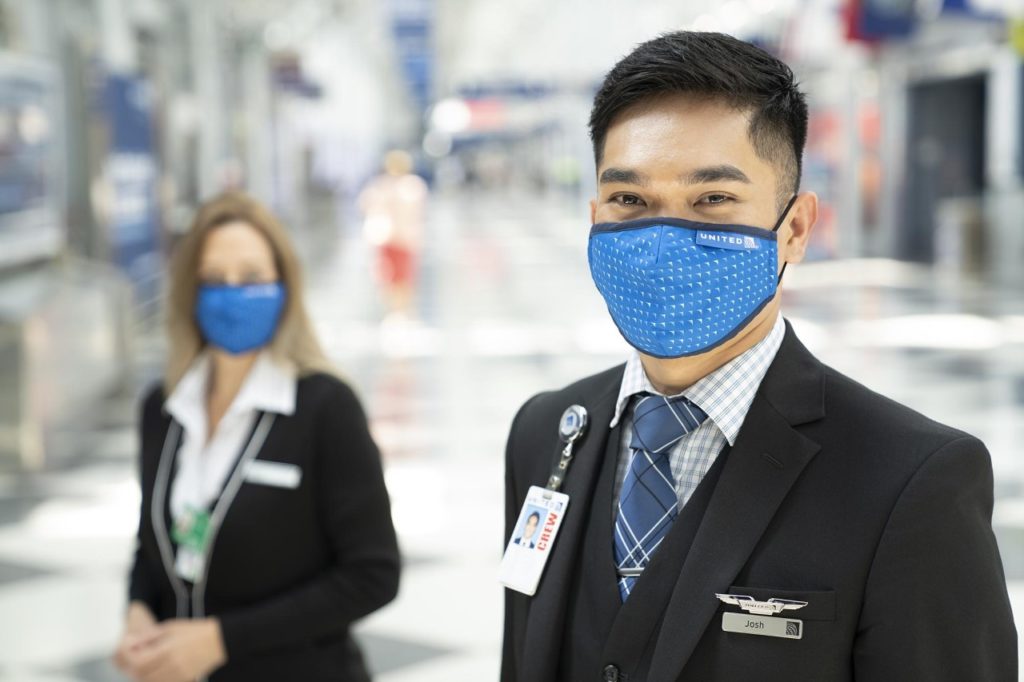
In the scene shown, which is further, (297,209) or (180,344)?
(297,209)

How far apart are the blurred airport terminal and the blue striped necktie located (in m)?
0.52

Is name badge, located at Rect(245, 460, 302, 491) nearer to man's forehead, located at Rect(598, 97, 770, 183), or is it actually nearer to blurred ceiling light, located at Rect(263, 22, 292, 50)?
man's forehead, located at Rect(598, 97, 770, 183)

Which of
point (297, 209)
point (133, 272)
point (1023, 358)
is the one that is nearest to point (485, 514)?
point (1023, 358)

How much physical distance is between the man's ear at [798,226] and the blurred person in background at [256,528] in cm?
130

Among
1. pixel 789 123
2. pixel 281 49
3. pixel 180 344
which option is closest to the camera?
pixel 789 123

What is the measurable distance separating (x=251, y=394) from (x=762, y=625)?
1.59 meters

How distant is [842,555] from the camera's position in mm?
1372

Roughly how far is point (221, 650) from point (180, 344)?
0.82m

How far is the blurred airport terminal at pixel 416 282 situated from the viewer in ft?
18.7

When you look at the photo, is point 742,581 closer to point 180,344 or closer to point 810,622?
point 810,622

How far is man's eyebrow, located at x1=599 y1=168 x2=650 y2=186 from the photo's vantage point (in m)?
1.49

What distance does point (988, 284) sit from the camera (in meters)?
17.7

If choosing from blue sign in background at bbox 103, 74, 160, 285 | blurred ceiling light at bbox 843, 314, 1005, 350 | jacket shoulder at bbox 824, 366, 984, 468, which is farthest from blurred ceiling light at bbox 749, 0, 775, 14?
jacket shoulder at bbox 824, 366, 984, 468

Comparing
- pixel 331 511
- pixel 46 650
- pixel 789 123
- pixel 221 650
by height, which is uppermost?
pixel 789 123
